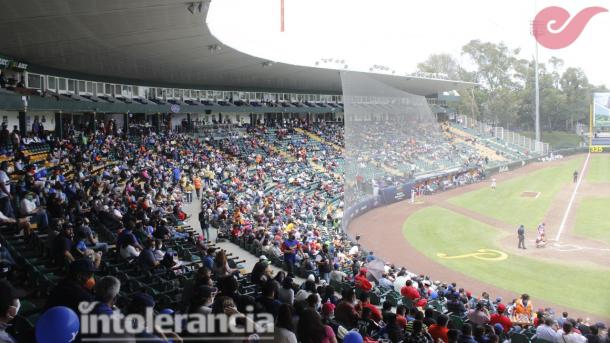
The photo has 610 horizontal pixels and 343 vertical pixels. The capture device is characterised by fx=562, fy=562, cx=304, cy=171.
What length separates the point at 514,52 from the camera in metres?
101

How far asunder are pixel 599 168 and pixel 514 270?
132ft

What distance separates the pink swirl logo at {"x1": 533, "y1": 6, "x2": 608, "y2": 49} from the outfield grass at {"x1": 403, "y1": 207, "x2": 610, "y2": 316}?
1987 inches

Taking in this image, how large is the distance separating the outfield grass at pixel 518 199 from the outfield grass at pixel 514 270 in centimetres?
365

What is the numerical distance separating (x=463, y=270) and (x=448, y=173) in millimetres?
22394

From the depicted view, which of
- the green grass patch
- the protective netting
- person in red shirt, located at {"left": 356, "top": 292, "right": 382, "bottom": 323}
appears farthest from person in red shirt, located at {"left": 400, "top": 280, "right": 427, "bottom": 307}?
the green grass patch

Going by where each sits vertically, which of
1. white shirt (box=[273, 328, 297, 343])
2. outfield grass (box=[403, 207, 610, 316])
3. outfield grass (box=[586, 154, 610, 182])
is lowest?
outfield grass (box=[403, 207, 610, 316])

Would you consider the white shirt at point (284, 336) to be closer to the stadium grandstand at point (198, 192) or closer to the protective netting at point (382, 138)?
the stadium grandstand at point (198, 192)

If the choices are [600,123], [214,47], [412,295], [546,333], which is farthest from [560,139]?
[546,333]

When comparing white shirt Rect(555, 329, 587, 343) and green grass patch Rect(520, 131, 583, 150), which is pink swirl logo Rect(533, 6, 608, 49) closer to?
green grass patch Rect(520, 131, 583, 150)

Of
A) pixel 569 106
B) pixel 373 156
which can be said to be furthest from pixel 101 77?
pixel 569 106

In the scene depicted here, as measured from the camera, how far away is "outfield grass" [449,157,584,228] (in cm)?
3133

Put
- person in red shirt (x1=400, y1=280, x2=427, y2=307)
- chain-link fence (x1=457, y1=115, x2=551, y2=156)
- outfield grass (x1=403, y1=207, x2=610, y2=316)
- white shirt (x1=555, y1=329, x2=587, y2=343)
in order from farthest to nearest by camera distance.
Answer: chain-link fence (x1=457, y1=115, x2=551, y2=156) → outfield grass (x1=403, y1=207, x2=610, y2=316) → person in red shirt (x1=400, y1=280, x2=427, y2=307) → white shirt (x1=555, y1=329, x2=587, y2=343)

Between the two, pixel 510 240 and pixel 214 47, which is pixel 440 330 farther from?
pixel 214 47

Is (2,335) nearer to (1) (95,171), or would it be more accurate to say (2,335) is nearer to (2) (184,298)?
(2) (184,298)
